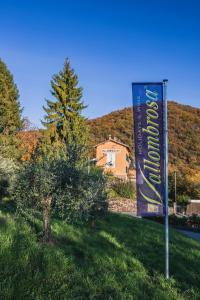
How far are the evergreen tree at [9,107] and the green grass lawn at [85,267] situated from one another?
20.2 m

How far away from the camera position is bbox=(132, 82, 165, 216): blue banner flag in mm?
6840

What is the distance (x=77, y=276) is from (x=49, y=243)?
210cm

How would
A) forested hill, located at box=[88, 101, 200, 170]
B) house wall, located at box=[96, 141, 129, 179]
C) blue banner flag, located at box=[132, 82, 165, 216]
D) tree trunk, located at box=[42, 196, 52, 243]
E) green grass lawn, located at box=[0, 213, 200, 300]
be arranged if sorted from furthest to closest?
1. forested hill, located at box=[88, 101, 200, 170]
2. house wall, located at box=[96, 141, 129, 179]
3. tree trunk, located at box=[42, 196, 52, 243]
4. blue banner flag, located at box=[132, 82, 165, 216]
5. green grass lawn, located at box=[0, 213, 200, 300]

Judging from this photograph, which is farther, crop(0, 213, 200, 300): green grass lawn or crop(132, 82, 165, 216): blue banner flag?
crop(132, 82, 165, 216): blue banner flag

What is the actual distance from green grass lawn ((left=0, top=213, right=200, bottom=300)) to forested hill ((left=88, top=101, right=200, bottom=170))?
4949cm

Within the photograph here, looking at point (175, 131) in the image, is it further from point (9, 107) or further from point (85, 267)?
point (85, 267)

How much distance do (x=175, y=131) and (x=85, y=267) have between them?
A: 70.9 meters

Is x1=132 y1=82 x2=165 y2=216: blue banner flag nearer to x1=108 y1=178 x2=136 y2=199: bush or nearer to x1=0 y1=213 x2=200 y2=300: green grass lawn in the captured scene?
x1=0 y1=213 x2=200 y2=300: green grass lawn

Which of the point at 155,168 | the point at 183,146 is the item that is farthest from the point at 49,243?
the point at 183,146

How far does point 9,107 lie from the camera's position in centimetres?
3177

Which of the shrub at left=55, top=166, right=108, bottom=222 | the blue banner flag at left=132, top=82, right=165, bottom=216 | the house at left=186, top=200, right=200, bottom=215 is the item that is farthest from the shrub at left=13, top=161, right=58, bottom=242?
the house at left=186, top=200, right=200, bottom=215

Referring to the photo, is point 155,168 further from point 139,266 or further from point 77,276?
point 77,276

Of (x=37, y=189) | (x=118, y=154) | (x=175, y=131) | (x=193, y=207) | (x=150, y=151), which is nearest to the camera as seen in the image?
(x=150, y=151)

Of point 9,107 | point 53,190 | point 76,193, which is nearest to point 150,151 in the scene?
point 76,193
